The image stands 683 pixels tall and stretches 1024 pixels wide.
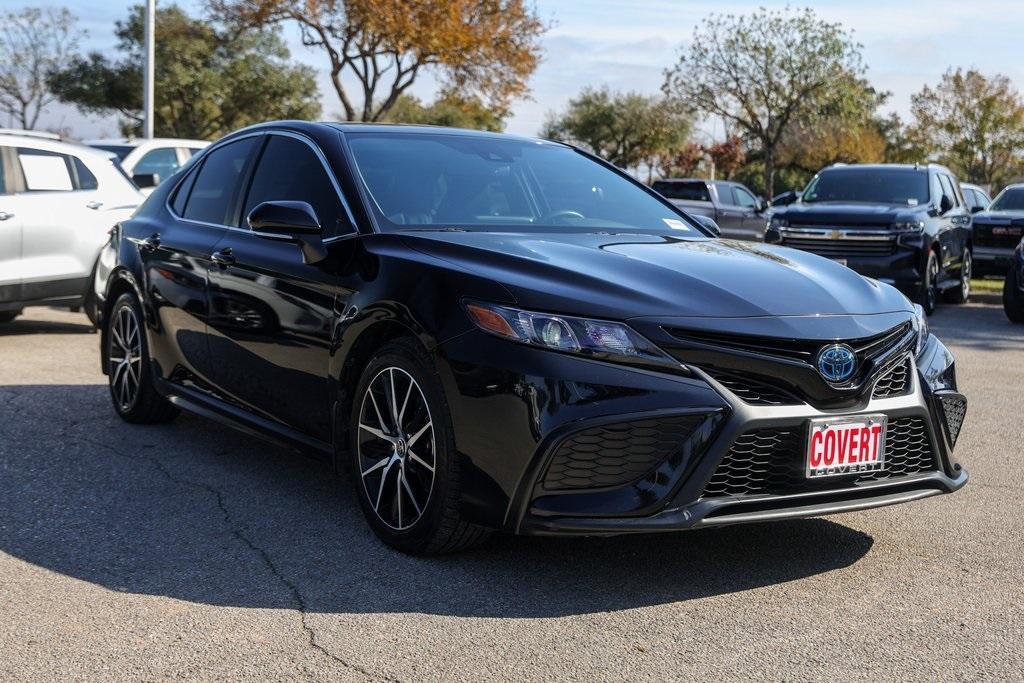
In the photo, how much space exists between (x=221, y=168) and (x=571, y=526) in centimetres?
307

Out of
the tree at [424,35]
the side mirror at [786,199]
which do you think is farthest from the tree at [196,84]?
the side mirror at [786,199]

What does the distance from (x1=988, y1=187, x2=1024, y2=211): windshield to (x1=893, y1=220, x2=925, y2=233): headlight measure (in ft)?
19.2

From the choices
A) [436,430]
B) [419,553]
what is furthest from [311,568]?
[436,430]

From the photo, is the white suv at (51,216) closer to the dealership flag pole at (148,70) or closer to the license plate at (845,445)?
the license plate at (845,445)

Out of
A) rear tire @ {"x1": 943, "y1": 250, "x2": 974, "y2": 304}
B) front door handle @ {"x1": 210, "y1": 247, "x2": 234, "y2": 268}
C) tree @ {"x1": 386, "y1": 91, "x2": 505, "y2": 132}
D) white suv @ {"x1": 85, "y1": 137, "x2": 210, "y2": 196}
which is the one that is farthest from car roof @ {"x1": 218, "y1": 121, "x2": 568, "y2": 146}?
tree @ {"x1": 386, "y1": 91, "x2": 505, "y2": 132}

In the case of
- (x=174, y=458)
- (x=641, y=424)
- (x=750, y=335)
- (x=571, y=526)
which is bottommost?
(x=174, y=458)

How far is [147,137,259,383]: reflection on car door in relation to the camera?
578 cm

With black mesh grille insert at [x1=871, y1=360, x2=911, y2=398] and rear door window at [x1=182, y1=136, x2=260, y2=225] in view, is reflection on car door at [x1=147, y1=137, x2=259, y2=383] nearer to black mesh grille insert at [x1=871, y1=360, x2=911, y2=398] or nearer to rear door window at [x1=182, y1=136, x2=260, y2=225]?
rear door window at [x1=182, y1=136, x2=260, y2=225]

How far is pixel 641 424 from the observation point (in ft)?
12.4

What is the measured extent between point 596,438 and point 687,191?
70.3ft

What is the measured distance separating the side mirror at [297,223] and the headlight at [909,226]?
11095 mm

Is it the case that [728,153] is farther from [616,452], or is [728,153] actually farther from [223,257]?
[616,452]

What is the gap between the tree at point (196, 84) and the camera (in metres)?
44.9

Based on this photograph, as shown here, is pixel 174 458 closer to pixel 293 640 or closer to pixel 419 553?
pixel 419 553
